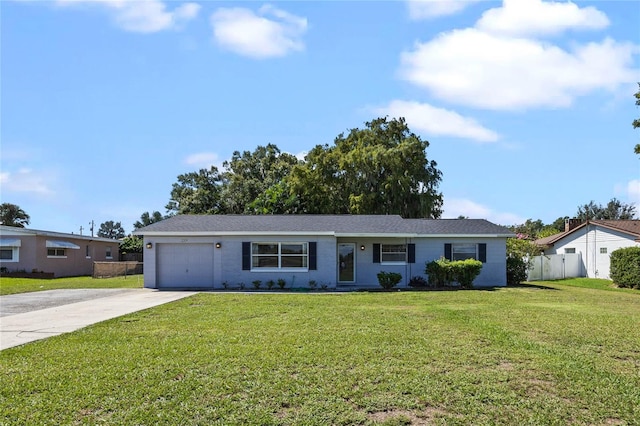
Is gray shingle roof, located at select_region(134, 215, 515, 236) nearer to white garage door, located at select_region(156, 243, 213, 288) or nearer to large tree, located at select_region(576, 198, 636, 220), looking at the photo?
white garage door, located at select_region(156, 243, 213, 288)

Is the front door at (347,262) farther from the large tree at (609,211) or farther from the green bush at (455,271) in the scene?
the large tree at (609,211)

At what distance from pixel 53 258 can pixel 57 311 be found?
68.5 feet

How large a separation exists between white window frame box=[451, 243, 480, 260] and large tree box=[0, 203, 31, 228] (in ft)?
178

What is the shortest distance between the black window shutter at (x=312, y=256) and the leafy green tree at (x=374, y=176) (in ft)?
48.5

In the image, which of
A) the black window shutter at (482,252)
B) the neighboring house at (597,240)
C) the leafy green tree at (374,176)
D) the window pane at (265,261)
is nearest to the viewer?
the window pane at (265,261)

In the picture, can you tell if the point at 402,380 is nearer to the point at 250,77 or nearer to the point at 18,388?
the point at 18,388

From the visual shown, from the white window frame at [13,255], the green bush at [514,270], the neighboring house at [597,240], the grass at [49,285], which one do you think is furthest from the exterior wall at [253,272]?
the neighboring house at [597,240]

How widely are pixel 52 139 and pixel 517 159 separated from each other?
18279 mm

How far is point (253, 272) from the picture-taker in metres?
19.8

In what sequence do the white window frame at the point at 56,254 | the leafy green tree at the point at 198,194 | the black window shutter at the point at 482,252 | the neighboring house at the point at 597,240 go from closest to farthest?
Result: the black window shutter at the point at 482,252 < the neighboring house at the point at 597,240 < the white window frame at the point at 56,254 < the leafy green tree at the point at 198,194

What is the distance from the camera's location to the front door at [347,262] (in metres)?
21.1

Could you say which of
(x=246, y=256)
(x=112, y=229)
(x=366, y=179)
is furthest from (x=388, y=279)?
(x=112, y=229)

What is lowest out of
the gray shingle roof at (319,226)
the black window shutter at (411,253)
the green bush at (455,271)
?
the green bush at (455,271)

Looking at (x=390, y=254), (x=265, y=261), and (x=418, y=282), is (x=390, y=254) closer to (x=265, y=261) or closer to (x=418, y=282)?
(x=418, y=282)
